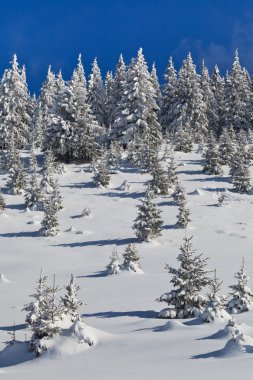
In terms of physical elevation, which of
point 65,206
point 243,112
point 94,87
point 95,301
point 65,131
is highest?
point 94,87

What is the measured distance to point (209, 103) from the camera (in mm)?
68438

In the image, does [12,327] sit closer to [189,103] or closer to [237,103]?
[189,103]

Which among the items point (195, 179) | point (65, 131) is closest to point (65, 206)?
point (195, 179)

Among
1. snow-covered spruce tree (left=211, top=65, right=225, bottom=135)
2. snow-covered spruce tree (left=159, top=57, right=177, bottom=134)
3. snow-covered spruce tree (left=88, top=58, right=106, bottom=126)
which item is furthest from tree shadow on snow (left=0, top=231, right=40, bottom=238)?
snow-covered spruce tree (left=211, top=65, right=225, bottom=135)

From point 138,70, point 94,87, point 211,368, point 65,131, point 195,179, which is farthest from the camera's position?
point 94,87

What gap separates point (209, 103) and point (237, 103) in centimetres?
704

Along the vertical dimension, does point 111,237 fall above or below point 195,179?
below

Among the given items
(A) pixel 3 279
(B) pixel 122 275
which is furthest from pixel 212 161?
(A) pixel 3 279

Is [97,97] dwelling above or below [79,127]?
above

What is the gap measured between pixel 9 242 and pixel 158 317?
14.0 m

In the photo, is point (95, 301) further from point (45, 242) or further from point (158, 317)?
point (45, 242)

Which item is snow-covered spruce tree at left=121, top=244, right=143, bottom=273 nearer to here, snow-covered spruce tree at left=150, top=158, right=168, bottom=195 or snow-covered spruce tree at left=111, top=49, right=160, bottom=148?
snow-covered spruce tree at left=150, top=158, right=168, bottom=195

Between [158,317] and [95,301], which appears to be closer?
[158,317]

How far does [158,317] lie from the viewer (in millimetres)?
12992
